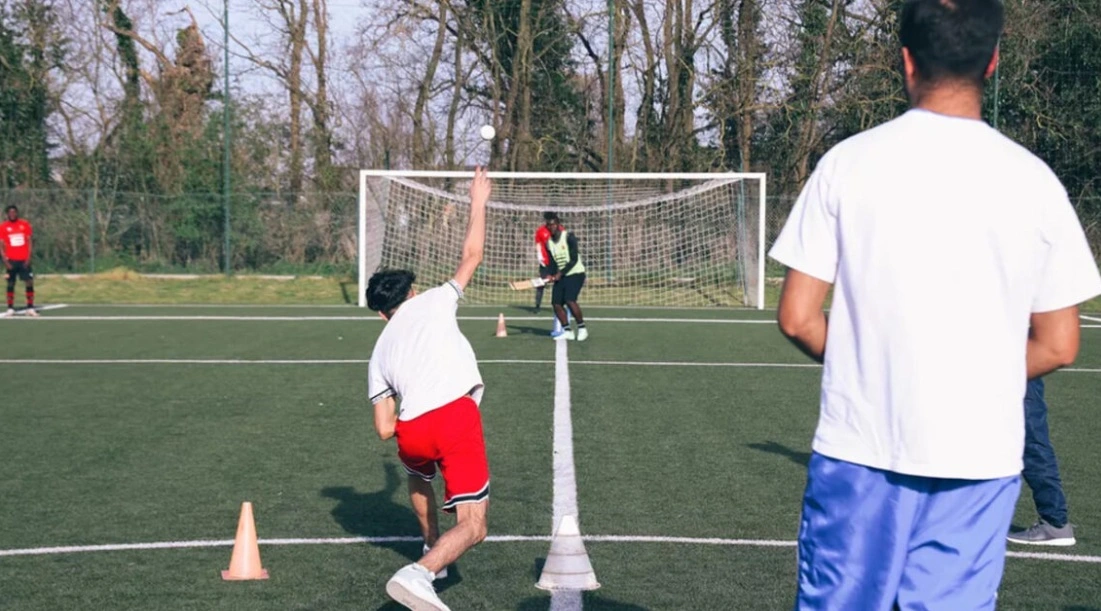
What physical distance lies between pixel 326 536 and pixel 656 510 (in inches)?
74.4

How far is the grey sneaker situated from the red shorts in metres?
2.96

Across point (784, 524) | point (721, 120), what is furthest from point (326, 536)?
point (721, 120)

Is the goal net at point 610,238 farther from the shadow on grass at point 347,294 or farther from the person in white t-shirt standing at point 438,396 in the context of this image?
the person in white t-shirt standing at point 438,396

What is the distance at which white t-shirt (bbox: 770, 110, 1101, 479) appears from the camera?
2664 mm

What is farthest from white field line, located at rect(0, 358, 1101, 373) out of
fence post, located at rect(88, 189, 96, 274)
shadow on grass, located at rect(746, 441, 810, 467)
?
fence post, located at rect(88, 189, 96, 274)

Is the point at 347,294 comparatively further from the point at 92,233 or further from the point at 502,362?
the point at 502,362

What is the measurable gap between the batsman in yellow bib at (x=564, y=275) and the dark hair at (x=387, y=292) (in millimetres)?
11582

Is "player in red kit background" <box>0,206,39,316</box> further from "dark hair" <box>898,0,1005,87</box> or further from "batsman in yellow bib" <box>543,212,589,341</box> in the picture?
"dark hair" <box>898,0,1005,87</box>

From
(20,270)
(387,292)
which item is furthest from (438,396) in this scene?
(20,270)

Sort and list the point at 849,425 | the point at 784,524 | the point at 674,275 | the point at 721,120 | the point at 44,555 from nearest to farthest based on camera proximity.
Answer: the point at 849,425, the point at 44,555, the point at 784,524, the point at 674,275, the point at 721,120

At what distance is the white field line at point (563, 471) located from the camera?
572cm

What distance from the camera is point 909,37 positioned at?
2781 mm

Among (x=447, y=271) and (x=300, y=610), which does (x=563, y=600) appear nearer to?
(x=300, y=610)

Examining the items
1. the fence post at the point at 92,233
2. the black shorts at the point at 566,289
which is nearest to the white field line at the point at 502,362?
the black shorts at the point at 566,289
